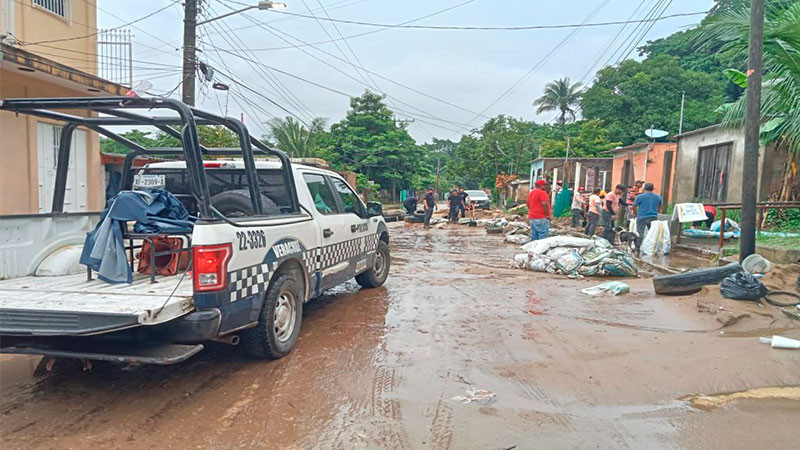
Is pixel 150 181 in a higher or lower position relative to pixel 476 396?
higher

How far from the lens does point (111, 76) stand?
12.0 metres

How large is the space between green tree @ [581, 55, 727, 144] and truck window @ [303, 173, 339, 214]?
100ft

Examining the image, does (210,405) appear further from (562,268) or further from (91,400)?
(562,268)

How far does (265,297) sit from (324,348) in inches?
37.3

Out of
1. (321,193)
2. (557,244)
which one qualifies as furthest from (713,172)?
(321,193)

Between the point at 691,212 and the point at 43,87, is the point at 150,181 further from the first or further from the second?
the point at 691,212

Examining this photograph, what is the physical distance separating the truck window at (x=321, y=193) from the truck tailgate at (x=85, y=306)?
6.63 feet

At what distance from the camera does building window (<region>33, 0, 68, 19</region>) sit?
420 inches

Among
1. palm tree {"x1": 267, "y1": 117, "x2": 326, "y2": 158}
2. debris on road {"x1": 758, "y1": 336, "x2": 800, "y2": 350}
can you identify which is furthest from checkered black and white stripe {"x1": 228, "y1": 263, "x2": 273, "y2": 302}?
palm tree {"x1": 267, "y1": 117, "x2": 326, "y2": 158}

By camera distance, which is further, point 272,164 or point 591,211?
point 591,211

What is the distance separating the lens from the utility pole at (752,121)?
22.2 feet

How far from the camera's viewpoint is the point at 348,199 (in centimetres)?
681

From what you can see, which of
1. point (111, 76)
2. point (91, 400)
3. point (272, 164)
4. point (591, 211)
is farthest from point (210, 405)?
point (591, 211)

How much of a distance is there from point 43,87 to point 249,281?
953 centimetres
